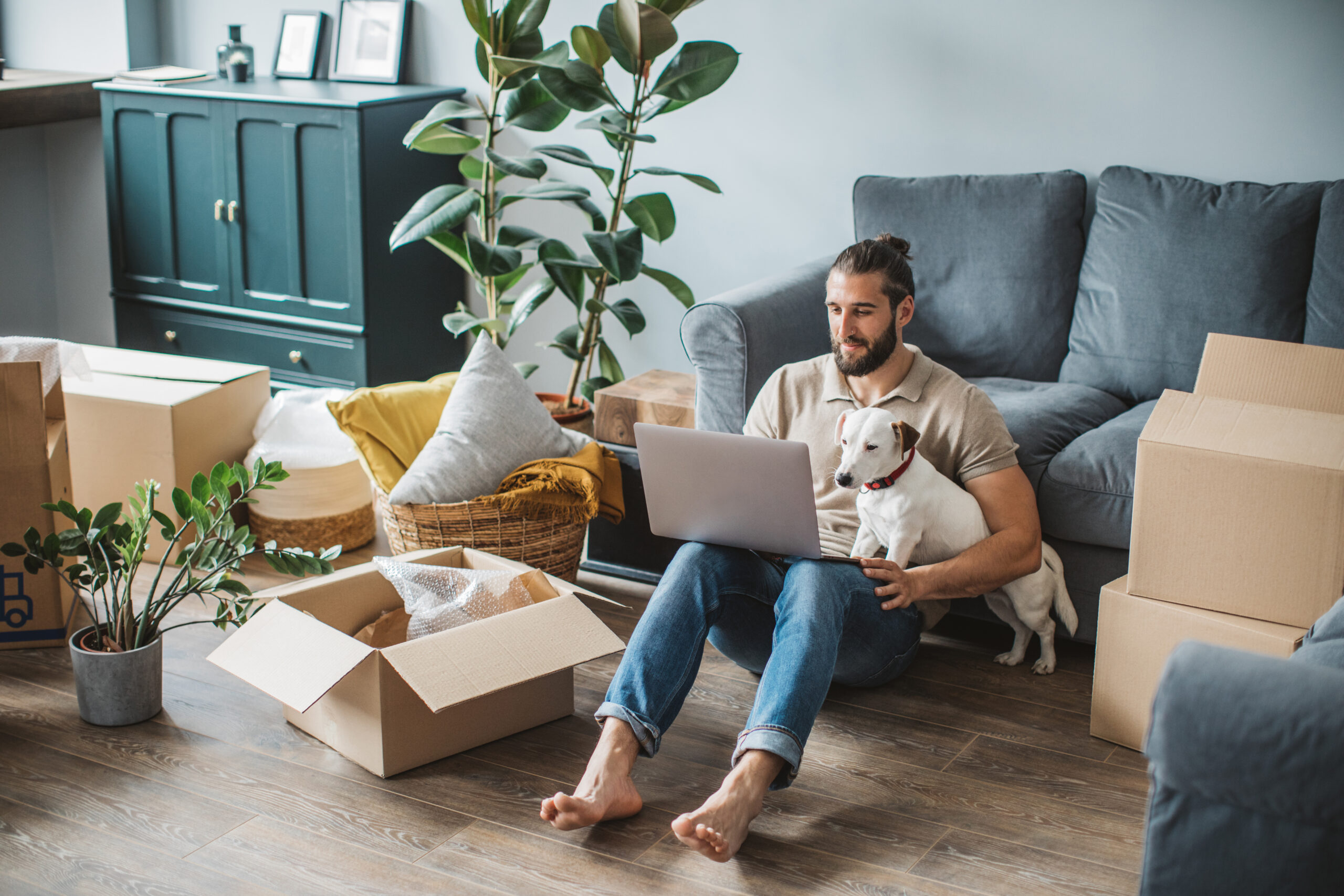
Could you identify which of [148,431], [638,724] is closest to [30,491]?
[148,431]

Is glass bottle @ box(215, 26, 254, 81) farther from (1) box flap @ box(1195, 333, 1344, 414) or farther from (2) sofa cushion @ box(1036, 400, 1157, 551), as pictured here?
(1) box flap @ box(1195, 333, 1344, 414)

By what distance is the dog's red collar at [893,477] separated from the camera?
2057 millimetres

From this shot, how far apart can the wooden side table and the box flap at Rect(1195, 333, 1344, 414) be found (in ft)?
3.64

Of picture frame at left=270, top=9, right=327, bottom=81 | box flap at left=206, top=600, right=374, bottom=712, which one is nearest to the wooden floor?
box flap at left=206, top=600, right=374, bottom=712

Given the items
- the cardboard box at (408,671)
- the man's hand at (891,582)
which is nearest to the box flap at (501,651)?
the cardboard box at (408,671)

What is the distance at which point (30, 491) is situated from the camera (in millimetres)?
2260

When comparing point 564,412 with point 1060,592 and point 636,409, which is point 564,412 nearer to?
point 636,409

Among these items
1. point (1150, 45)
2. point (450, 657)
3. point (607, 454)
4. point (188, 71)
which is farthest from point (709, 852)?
point (188, 71)

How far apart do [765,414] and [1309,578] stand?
963mm

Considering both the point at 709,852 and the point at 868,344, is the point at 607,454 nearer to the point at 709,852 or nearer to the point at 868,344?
the point at 868,344

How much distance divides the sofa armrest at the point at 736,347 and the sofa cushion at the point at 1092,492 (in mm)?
642

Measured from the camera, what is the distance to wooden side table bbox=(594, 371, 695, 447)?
2.73m

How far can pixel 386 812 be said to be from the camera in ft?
5.98

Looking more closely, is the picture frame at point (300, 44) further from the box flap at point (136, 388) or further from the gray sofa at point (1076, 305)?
the gray sofa at point (1076, 305)
